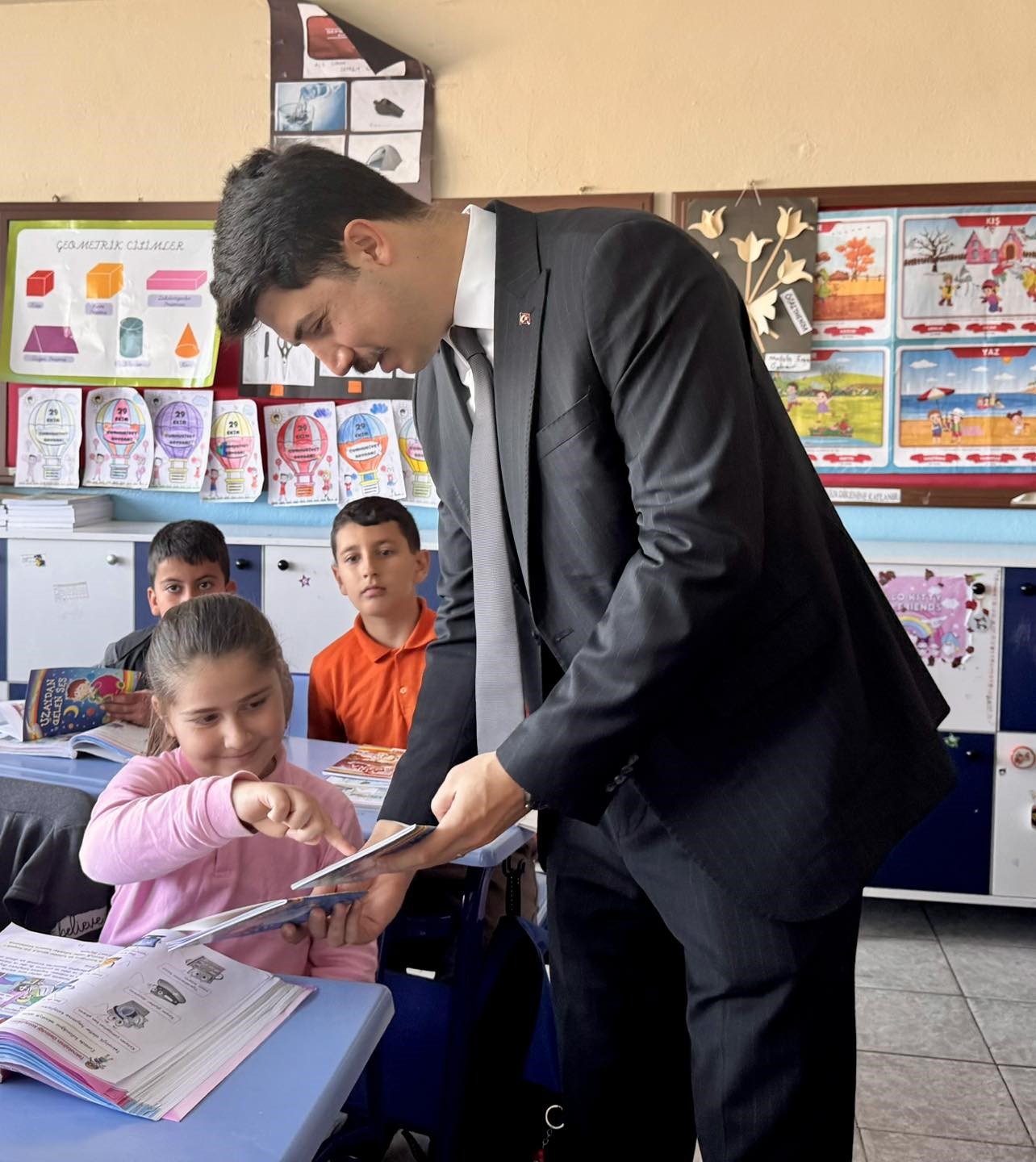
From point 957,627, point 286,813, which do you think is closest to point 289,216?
point 286,813

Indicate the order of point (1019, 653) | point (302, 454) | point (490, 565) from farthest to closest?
point (302, 454)
point (1019, 653)
point (490, 565)

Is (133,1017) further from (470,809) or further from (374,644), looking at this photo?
(374,644)

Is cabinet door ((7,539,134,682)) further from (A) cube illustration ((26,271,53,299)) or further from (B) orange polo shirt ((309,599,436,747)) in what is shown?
(B) orange polo shirt ((309,599,436,747))

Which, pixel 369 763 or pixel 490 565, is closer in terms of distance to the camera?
pixel 490 565

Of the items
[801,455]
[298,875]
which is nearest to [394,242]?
[801,455]

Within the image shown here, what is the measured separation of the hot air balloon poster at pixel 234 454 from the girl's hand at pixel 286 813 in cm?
268

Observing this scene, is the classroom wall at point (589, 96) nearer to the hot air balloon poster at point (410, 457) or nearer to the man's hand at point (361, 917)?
the hot air balloon poster at point (410, 457)

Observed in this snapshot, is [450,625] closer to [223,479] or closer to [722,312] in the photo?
[722,312]

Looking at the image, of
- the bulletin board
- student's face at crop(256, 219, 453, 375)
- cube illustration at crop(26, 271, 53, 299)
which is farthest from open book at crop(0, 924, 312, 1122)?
cube illustration at crop(26, 271, 53, 299)

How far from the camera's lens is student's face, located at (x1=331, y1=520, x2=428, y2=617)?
262 centimetres

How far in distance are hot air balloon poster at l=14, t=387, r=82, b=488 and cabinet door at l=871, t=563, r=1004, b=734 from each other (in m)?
2.54

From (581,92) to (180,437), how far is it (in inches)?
64.3

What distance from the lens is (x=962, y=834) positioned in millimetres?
3170

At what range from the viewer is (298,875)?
149 centimetres
